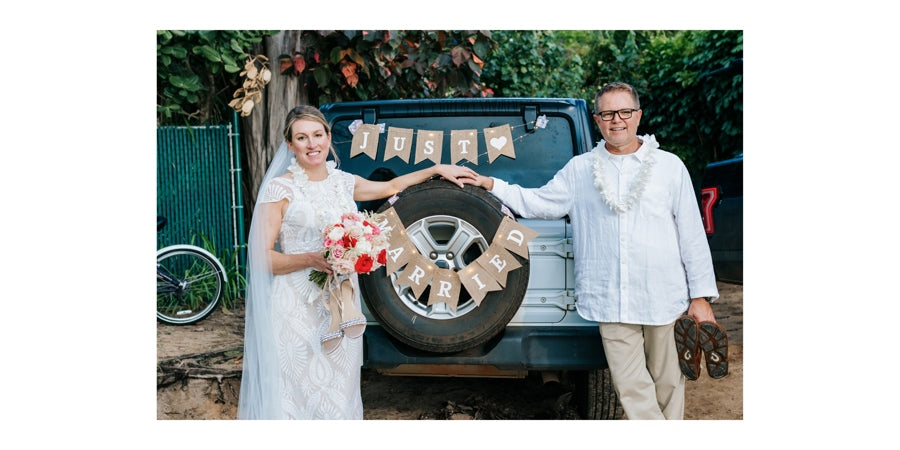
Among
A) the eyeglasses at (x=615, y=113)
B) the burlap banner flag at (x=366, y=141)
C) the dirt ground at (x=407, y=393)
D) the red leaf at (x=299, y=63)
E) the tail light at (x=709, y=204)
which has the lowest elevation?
the dirt ground at (x=407, y=393)

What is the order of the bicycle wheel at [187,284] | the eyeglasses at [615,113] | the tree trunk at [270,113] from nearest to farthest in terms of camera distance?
the eyeglasses at [615,113] < the bicycle wheel at [187,284] < the tree trunk at [270,113]

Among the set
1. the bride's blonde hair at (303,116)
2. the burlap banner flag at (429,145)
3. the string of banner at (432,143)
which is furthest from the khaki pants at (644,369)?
the bride's blonde hair at (303,116)

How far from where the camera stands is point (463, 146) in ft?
11.5

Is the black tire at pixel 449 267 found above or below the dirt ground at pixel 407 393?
above

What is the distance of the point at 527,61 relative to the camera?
372 inches

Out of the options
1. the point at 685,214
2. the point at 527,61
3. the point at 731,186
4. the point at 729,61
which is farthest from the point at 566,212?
the point at 527,61

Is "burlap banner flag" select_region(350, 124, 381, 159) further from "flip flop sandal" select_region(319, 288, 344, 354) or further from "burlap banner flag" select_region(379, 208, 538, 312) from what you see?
"flip flop sandal" select_region(319, 288, 344, 354)

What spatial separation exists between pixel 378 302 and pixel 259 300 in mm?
573

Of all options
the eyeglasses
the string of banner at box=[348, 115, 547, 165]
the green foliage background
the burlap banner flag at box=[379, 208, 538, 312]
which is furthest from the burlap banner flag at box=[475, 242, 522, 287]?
the green foliage background

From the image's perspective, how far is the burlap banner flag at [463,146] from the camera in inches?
137

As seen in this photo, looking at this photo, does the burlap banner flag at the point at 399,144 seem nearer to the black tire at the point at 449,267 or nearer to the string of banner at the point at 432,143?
the string of banner at the point at 432,143

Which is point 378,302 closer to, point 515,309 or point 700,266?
point 515,309

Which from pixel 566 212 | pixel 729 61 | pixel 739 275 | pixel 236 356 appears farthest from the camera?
pixel 729 61

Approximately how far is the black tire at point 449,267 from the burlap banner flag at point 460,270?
0.09 feet
